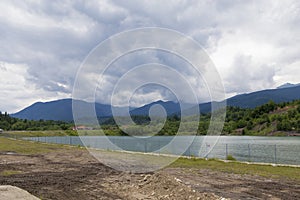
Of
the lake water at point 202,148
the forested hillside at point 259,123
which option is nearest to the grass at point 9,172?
the lake water at point 202,148

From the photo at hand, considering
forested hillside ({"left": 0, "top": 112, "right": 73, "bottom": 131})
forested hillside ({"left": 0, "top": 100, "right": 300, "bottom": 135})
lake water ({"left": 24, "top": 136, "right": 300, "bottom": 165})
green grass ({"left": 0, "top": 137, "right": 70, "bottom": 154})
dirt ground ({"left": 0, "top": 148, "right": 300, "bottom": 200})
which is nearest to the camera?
dirt ground ({"left": 0, "top": 148, "right": 300, "bottom": 200})

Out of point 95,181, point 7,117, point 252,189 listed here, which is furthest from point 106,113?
point 7,117

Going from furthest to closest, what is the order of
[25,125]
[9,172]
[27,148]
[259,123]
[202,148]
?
1. [25,125]
2. [259,123]
3. [202,148]
4. [27,148]
5. [9,172]

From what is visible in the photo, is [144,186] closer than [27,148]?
Yes

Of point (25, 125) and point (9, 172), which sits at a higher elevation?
point (25, 125)

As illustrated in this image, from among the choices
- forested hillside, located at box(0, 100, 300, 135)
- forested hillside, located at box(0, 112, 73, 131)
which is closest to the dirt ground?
forested hillside, located at box(0, 100, 300, 135)

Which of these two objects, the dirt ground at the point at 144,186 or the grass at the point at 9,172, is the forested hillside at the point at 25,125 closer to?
the grass at the point at 9,172

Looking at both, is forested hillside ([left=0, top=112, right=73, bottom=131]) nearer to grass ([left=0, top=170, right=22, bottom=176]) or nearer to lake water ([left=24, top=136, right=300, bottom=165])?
lake water ([left=24, top=136, right=300, bottom=165])

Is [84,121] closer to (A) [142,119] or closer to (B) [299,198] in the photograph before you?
(A) [142,119]

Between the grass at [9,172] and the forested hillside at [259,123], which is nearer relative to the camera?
the grass at [9,172]

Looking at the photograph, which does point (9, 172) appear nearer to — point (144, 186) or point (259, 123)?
point (144, 186)

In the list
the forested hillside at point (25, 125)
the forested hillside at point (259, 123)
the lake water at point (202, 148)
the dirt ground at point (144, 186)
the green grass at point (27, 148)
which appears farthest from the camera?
the forested hillside at point (25, 125)

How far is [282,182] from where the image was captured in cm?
1595

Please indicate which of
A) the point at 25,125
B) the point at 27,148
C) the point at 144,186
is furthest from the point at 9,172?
the point at 25,125
